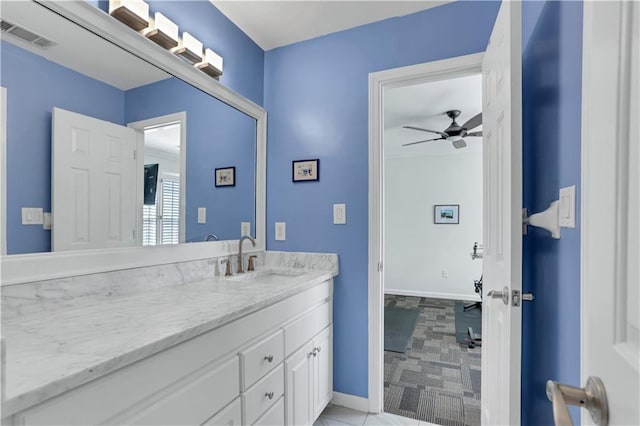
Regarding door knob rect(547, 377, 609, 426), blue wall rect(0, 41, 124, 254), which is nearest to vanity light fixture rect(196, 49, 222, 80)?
blue wall rect(0, 41, 124, 254)

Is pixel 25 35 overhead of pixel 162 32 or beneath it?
beneath

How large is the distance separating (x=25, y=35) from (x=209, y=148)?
96 cm

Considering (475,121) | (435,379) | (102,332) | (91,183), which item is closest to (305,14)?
(91,183)

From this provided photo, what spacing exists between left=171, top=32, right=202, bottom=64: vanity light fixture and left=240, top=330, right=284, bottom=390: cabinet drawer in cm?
151

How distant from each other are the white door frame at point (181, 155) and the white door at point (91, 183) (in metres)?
0.03

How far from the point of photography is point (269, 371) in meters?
1.36

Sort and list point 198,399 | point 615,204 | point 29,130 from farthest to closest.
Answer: point 29,130 → point 198,399 → point 615,204

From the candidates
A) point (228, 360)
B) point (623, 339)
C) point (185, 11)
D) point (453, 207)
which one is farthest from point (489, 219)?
point (453, 207)

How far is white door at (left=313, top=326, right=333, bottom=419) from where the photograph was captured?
1.82 metres

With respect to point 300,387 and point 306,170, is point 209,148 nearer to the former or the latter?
point 306,170

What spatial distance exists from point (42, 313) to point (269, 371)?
0.86 m

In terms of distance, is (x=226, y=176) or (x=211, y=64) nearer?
(x=211, y=64)

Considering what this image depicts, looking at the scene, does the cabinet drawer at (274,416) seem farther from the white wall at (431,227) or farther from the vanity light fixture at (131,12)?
the white wall at (431,227)

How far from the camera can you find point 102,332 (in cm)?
89
